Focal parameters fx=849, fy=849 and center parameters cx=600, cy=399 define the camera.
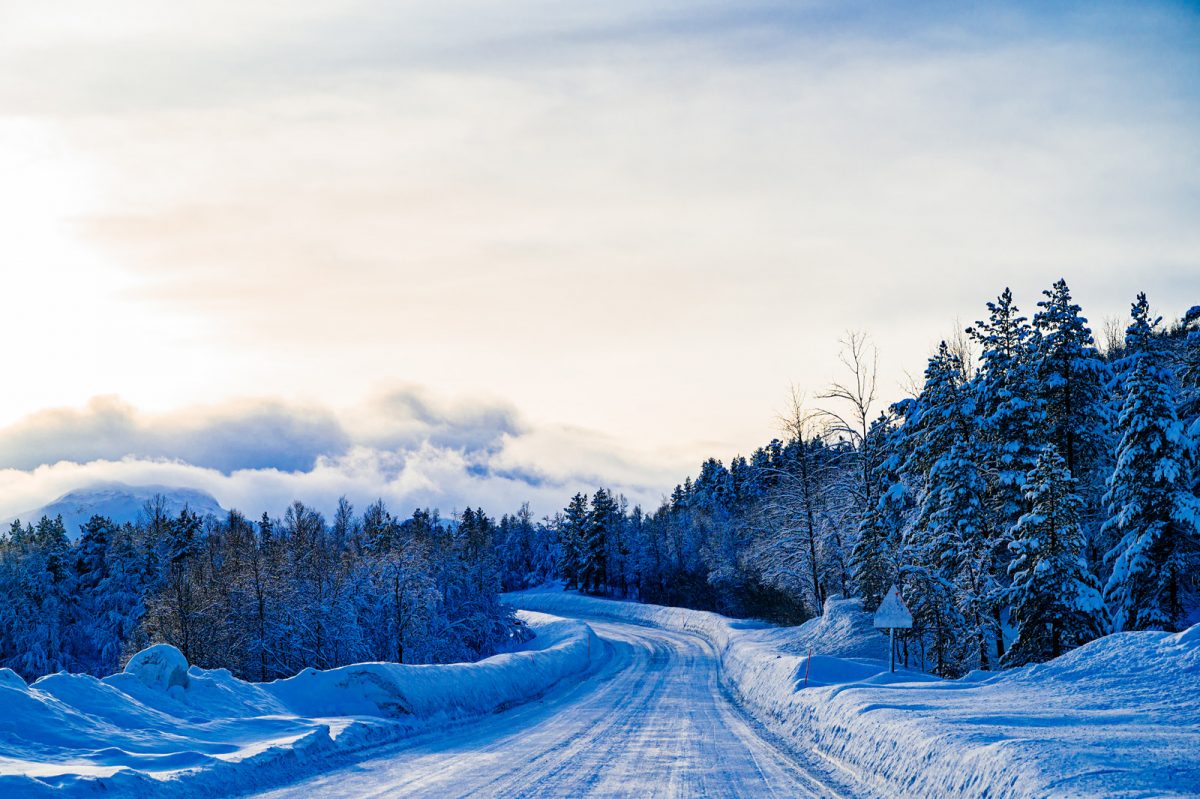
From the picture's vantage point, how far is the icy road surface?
1188 cm

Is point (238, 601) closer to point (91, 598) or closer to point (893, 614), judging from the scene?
point (91, 598)

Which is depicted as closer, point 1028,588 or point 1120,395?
point 1028,588

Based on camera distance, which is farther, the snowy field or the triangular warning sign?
the triangular warning sign

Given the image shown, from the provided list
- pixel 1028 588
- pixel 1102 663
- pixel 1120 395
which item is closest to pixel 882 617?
pixel 1102 663

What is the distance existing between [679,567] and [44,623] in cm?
8060

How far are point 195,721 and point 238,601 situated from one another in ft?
145

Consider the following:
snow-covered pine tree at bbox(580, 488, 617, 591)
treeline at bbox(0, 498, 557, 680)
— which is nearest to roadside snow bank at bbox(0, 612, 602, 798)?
treeline at bbox(0, 498, 557, 680)

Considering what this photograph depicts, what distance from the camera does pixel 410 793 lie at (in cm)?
1154

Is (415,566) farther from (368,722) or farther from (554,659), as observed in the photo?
(368,722)

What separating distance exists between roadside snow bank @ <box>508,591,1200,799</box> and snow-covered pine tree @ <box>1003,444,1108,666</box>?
6.38 metres

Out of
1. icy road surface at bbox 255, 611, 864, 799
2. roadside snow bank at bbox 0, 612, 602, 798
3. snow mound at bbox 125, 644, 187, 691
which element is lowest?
icy road surface at bbox 255, 611, 864, 799

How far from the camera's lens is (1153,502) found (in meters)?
30.2

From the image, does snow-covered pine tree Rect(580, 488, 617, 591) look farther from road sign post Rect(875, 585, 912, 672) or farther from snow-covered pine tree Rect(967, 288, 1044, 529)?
road sign post Rect(875, 585, 912, 672)

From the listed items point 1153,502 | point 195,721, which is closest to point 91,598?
point 195,721
